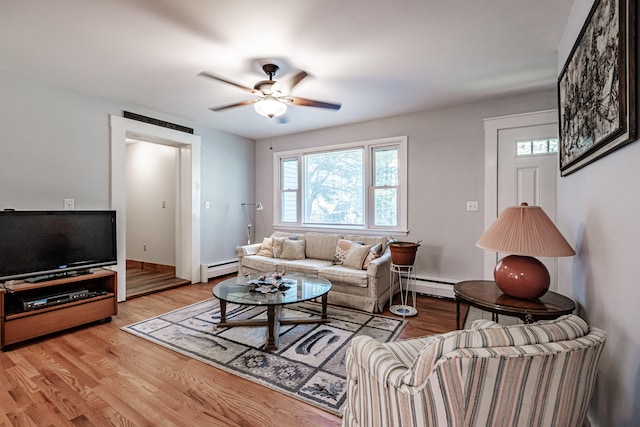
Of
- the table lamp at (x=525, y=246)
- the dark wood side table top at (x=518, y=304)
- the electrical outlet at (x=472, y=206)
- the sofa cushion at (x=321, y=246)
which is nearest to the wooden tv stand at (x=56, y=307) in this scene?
the sofa cushion at (x=321, y=246)

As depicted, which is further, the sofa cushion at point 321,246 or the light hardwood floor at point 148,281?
the sofa cushion at point 321,246

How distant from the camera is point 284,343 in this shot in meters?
2.56

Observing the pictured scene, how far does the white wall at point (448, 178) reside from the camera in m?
3.65

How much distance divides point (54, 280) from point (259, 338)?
2.05m

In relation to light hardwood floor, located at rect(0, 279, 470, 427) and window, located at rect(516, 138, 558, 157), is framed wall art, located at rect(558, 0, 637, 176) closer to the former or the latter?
window, located at rect(516, 138, 558, 157)

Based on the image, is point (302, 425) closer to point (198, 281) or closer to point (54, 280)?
point (54, 280)

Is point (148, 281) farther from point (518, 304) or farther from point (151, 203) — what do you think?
point (518, 304)

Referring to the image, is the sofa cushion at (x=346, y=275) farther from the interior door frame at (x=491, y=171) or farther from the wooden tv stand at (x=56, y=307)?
the wooden tv stand at (x=56, y=307)

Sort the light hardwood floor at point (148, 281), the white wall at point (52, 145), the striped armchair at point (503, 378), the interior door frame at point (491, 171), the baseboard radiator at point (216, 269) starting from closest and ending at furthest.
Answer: the striped armchair at point (503, 378) → the white wall at point (52, 145) → the interior door frame at point (491, 171) → the light hardwood floor at point (148, 281) → the baseboard radiator at point (216, 269)

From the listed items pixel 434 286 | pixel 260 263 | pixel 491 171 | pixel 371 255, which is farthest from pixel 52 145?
pixel 491 171

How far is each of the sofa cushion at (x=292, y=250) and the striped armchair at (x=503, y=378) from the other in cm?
330

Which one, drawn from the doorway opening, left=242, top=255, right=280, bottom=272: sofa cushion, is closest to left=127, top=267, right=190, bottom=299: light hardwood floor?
the doorway opening

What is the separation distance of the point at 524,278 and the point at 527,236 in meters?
0.26

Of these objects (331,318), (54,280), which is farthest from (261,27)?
(54,280)
